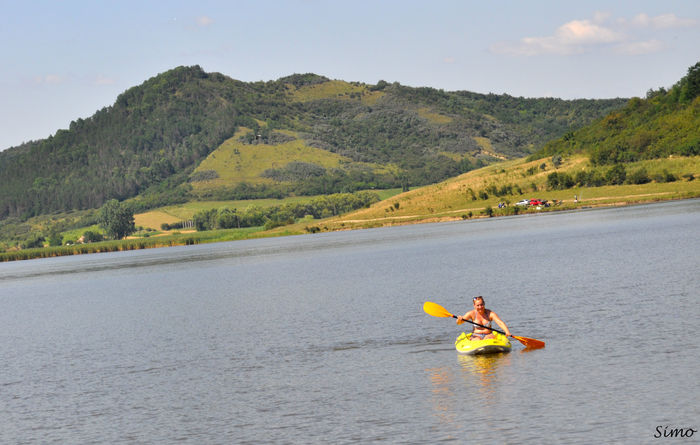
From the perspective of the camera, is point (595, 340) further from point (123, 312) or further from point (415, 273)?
point (123, 312)

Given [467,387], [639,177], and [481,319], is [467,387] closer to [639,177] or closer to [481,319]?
[481,319]

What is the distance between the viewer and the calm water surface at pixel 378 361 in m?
26.8

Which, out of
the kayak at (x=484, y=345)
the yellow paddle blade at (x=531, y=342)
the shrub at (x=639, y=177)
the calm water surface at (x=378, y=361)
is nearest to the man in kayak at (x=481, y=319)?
the kayak at (x=484, y=345)

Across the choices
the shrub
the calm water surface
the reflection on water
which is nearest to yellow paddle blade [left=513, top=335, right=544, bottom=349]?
the calm water surface

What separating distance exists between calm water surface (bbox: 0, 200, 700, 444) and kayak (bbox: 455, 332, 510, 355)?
0.46 metres

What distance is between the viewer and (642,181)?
17362 centimetres

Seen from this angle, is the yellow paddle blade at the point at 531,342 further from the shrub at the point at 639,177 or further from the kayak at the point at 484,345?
the shrub at the point at 639,177

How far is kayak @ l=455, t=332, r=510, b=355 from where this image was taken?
36000 millimetres

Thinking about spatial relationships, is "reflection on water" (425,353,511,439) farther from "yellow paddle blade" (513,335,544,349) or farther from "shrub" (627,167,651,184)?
"shrub" (627,167,651,184)

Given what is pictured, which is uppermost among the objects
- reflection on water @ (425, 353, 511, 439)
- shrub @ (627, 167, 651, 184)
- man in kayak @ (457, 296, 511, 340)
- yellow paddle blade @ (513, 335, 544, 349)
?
shrub @ (627, 167, 651, 184)

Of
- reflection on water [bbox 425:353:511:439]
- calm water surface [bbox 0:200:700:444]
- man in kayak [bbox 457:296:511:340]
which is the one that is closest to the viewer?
calm water surface [bbox 0:200:700:444]

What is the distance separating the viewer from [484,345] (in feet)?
118

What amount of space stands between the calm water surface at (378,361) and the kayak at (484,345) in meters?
0.46

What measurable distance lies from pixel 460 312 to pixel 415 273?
2761 centimetres
